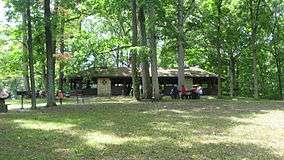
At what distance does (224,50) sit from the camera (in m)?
56.4

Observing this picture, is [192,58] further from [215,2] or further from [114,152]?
[114,152]

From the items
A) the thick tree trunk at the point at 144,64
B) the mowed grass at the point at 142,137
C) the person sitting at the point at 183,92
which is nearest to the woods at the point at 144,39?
the thick tree trunk at the point at 144,64

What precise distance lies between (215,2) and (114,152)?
34651 mm

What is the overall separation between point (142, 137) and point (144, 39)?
775 inches

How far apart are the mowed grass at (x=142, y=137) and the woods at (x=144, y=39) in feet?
29.0

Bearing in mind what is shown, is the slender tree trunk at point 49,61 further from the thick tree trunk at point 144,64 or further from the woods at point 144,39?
the thick tree trunk at point 144,64

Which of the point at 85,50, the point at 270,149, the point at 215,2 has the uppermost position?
the point at 215,2

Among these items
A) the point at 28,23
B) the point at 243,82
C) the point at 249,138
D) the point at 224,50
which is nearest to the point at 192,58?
the point at 224,50

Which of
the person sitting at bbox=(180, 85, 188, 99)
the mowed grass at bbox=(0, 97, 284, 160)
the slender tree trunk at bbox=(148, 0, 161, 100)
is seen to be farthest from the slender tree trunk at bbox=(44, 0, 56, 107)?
the person sitting at bbox=(180, 85, 188, 99)

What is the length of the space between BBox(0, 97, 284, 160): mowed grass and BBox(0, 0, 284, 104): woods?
8.85m

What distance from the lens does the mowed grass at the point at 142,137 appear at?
11984 mm

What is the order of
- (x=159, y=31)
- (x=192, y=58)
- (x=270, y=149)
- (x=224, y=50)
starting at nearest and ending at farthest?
(x=270, y=149) → (x=159, y=31) → (x=224, y=50) → (x=192, y=58)

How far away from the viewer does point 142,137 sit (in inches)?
573

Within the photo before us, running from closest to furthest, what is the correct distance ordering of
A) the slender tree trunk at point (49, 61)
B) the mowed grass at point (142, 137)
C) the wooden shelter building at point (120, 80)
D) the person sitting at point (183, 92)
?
1. the mowed grass at point (142, 137)
2. the slender tree trunk at point (49, 61)
3. the person sitting at point (183, 92)
4. the wooden shelter building at point (120, 80)
